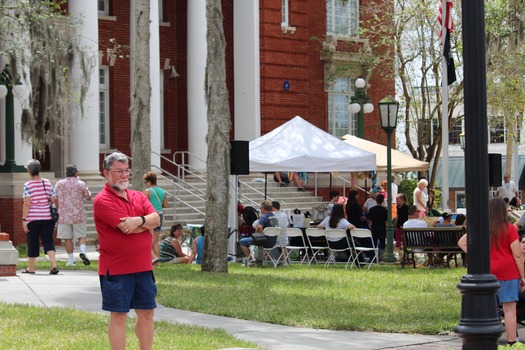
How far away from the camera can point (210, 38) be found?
1930cm

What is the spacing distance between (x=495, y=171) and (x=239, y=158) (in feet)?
18.0

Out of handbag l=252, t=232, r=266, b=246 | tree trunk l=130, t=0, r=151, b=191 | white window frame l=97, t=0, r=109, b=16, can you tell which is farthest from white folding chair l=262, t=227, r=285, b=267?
white window frame l=97, t=0, r=109, b=16

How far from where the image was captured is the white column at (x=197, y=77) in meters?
33.6

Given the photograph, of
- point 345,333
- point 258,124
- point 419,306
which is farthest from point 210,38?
point 258,124

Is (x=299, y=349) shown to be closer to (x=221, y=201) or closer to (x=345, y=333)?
(x=345, y=333)

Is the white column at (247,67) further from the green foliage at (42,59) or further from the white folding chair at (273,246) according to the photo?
the white folding chair at (273,246)

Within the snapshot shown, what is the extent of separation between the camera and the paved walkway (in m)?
11.1

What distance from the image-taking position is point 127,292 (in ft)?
29.1

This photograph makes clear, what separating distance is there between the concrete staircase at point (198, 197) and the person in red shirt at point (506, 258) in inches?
659

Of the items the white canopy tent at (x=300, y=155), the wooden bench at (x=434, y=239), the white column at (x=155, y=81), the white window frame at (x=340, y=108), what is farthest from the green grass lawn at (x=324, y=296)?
the white window frame at (x=340, y=108)

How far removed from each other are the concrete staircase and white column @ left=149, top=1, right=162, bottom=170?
1231 millimetres

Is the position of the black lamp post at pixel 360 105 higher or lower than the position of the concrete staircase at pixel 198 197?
higher

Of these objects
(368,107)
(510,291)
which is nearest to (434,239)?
(510,291)

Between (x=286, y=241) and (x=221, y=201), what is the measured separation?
8.00 ft
